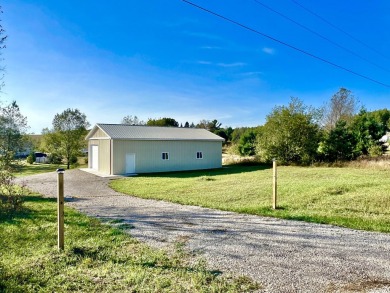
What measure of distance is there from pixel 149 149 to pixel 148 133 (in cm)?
178

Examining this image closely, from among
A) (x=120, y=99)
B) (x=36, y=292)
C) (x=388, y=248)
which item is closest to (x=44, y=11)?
(x=36, y=292)

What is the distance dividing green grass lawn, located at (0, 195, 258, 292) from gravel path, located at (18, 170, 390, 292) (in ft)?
1.19

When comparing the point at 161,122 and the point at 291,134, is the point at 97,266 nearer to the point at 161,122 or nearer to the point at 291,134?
the point at 291,134

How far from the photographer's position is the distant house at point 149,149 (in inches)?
A: 762

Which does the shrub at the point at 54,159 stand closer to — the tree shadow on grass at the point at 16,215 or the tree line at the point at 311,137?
the tree line at the point at 311,137

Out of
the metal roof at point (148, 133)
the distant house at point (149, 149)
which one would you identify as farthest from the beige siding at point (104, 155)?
the metal roof at point (148, 133)

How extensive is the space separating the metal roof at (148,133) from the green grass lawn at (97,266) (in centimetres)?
1471

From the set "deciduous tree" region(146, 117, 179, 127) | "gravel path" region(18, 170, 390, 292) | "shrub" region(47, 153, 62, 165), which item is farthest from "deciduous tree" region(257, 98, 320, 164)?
"deciduous tree" region(146, 117, 179, 127)

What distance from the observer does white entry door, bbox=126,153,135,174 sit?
19562mm

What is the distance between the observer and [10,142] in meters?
6.69

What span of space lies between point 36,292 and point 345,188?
10.0m

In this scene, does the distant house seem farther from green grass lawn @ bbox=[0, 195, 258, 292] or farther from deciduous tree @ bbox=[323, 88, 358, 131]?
deciduous tree @ bbox=[323, 88, 358, 131]

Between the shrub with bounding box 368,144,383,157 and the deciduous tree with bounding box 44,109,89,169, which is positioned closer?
the shrub with bounding box 368,144,383,157

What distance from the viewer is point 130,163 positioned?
19688 mm
